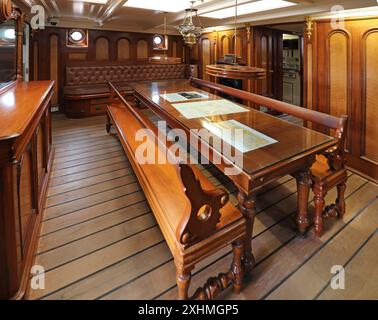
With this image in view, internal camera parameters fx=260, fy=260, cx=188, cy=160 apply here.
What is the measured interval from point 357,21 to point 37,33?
5980mm

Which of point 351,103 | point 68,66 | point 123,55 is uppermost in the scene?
point 123,55

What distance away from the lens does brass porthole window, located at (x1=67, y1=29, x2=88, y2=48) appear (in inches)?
238

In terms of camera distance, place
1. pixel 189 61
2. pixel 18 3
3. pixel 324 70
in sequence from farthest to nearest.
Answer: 1. pixel 189 61
2. pixel 18 3
3. pixel 324 70

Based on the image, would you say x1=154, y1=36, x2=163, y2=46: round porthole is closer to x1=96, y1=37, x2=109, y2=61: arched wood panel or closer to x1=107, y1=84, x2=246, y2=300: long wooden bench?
x1=96, y1=37, x2=109, y2=61: arched wood panel

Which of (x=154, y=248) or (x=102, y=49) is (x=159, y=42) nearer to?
(x=102, y=49)

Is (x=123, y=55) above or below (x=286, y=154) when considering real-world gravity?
above

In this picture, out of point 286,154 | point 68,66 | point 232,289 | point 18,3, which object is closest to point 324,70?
point 286,154

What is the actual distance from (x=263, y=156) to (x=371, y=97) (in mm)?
2245

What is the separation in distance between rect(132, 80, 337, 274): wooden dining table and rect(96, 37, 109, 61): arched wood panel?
5.00 meters

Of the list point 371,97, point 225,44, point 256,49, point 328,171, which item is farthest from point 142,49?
point 328,171

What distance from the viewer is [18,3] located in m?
3.59

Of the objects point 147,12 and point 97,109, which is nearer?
point 147,12

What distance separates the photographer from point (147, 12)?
455 centimetres
